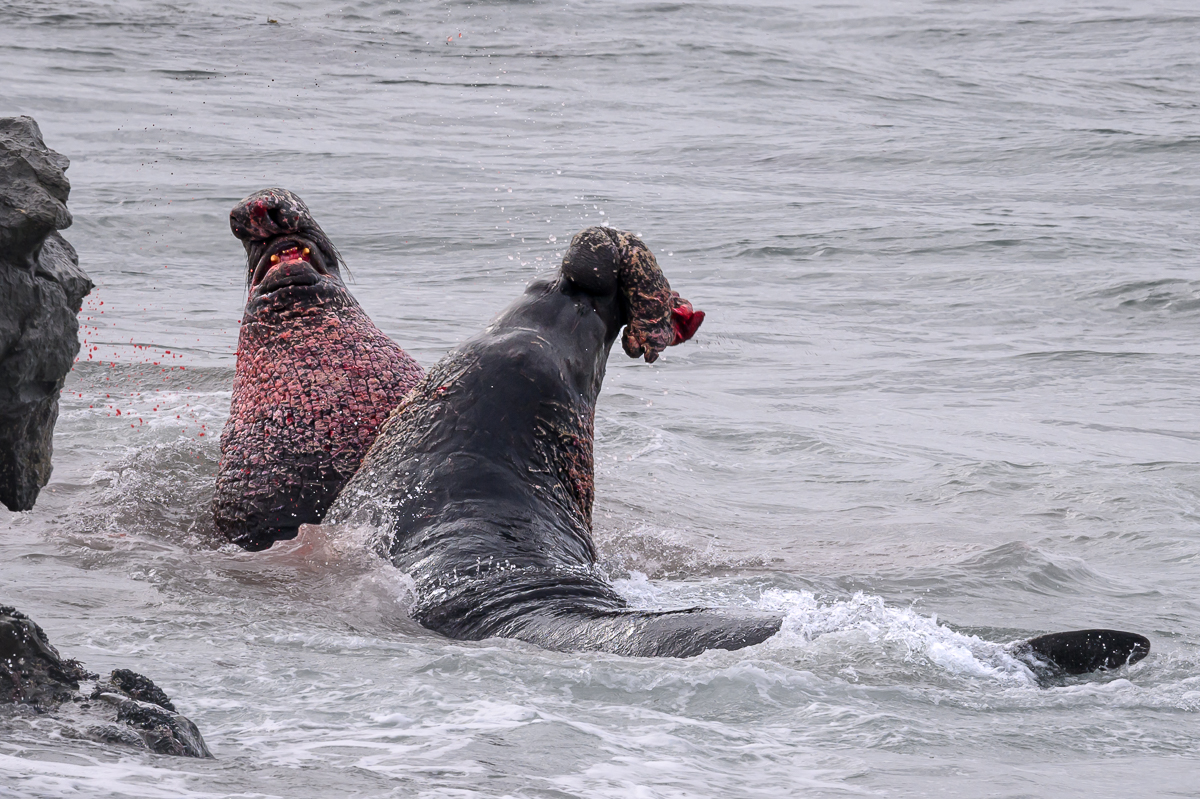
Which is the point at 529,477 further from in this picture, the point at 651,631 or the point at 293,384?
the point at 293,384

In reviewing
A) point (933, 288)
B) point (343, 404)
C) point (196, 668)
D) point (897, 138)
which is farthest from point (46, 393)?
point (897, 138)

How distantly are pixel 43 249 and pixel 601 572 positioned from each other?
Result: 77.3 inches

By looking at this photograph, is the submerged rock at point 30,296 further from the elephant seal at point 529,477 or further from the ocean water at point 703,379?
the elephant seal at point 529,477

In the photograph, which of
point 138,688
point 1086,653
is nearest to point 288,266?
point 138,688

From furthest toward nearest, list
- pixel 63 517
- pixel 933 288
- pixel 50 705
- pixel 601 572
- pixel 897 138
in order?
pixel 897 138, pixel 933 288, pixel 63 517, pixel 601 572, pixel 50 705

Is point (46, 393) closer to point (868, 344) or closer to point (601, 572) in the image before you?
point (601, 572)

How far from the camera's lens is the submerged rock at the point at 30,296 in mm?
3434

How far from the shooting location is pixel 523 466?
453 centimetres

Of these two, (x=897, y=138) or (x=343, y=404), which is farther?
(x=897, y=138)

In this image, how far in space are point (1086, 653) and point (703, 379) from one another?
20.0ft

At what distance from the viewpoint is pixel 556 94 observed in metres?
20.6

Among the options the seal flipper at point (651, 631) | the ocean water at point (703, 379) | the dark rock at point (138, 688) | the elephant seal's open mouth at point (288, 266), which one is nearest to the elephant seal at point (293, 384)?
the elephant seal's open mouth at point (288, 266)

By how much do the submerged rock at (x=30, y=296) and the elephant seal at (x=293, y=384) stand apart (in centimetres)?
132

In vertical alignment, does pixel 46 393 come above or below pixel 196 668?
above
